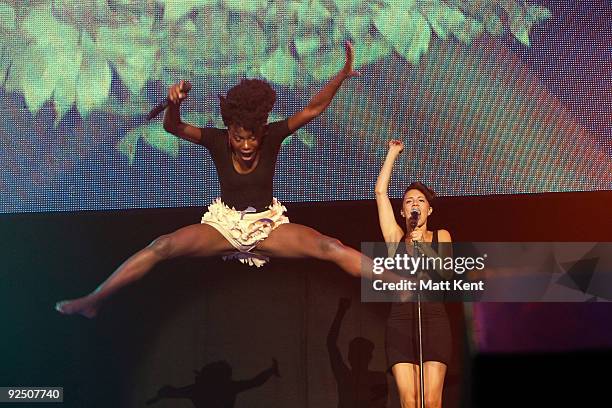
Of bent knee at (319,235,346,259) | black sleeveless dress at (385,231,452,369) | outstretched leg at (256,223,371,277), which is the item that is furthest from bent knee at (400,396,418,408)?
bent knee at (319,235,346,259)

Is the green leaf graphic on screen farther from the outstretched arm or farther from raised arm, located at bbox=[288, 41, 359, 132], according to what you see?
the outstretched arm

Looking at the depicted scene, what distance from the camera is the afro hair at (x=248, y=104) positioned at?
15.0 feet

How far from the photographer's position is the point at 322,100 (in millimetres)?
4570

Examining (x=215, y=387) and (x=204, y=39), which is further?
(x=204, y=39)

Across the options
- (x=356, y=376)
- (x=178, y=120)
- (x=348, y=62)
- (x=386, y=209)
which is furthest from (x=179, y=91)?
(x=356, y=376)

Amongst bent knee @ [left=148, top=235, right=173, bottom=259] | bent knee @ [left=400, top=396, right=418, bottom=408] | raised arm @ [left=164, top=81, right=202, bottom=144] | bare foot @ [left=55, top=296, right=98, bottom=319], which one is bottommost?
bent knee @ [left=400, top=396, right=418, bottom=408]

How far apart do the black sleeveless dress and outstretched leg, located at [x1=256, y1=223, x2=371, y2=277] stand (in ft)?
1.48

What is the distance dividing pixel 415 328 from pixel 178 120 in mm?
1624

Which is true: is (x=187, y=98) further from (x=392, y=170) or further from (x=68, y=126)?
(x=392, y=170)

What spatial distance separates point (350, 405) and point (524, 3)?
7.76 ft

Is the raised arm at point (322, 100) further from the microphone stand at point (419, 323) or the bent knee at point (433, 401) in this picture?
the bent knee at point (433, 401)

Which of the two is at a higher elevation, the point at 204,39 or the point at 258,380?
the point at 204,39

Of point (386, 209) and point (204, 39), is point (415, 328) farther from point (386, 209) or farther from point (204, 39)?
point (204, 39)

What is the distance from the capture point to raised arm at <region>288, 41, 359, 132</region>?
4441 mm
